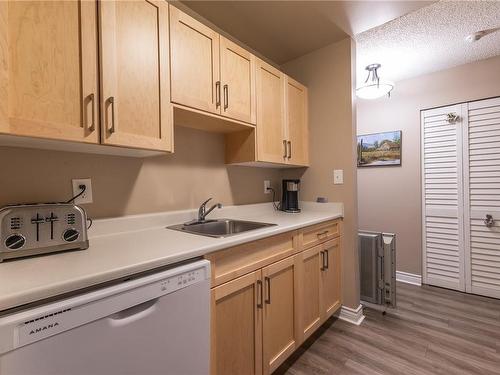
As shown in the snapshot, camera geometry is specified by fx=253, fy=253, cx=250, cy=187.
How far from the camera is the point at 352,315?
2.07 meters

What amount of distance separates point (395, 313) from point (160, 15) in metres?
2.75

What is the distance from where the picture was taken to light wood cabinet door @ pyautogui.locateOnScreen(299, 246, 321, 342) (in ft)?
5.29

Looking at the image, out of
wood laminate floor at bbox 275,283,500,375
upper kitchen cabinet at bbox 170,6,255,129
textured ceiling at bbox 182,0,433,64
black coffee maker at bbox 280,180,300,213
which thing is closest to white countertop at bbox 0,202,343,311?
black coffee maker at bbox 280,180,300,213

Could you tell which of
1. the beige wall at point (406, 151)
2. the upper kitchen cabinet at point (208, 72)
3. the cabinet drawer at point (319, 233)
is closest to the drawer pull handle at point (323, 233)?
the cabinet drawer at point (319, 233)

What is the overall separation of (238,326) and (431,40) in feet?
8.82

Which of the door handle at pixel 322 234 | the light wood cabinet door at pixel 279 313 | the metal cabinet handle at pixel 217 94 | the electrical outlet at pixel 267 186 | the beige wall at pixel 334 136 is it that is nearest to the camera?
the light wood cabinet door at pixel 279 313

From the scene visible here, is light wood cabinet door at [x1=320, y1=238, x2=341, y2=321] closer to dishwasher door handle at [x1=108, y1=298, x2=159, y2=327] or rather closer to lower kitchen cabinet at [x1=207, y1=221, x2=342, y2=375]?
lower kitchen cabinet at [x1=207, y1=221, x2=342, y2=375]

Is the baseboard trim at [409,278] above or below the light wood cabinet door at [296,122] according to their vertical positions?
below

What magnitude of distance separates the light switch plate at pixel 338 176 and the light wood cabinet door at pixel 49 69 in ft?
5.85

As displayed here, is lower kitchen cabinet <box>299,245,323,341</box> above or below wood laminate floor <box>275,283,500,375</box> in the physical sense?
above

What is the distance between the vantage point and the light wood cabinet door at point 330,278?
6.08ft

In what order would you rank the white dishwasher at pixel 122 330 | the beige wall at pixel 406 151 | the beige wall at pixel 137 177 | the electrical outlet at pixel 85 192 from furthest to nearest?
the beige wall at pixel 406 151 < the electrical outlet at pixel 85 192 < the beige wall at pixel 137 177 < the white dishwasher at pixel 122 330

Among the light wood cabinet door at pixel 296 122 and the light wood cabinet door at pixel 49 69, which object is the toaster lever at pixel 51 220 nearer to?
the light wood cabinet door at pixel 49 69

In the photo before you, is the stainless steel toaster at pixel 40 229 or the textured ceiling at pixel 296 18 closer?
the stainless steel toaster at pixel 40 229
